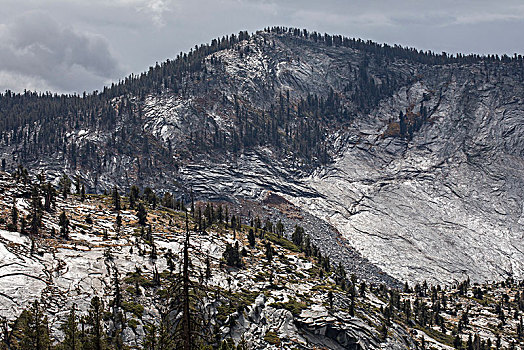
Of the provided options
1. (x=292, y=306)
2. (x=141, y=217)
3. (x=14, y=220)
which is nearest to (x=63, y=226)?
(x=14, y=220)

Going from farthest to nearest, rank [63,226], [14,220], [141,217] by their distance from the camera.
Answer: [141,217] < [63,226] < [14,220]

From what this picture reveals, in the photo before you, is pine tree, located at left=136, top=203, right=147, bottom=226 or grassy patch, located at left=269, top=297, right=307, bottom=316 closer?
grassy patch, located at left=269, top=297, right=307, bottom=316

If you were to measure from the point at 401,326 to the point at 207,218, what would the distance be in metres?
81.1

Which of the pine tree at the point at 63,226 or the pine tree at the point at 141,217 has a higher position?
the pine tree at the point at 63,226

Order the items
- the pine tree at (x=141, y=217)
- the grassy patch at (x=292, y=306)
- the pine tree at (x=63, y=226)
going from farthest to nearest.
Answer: the pine tree at (x=141, y=217), the pine tree at (x=63, y=226), the grassy patch at (x=292, y=306)

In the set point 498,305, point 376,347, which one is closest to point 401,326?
point 376,347

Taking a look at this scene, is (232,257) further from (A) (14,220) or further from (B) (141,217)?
(A) (14,220)

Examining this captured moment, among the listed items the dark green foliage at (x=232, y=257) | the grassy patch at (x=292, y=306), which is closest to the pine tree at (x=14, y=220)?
the dark green foliage at (x=232, y=257)

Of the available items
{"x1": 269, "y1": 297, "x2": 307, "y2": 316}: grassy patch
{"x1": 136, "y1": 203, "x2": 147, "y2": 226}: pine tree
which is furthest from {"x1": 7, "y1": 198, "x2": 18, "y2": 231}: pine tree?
{"x1": 269, "y1": 297, "x2": 307, "y2": 316}: grassy patch

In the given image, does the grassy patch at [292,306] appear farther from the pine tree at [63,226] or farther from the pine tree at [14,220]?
the pine tree at [14,220]

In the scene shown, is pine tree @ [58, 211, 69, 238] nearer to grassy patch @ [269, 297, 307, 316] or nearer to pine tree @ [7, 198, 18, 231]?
pine tree @ [7, 198, 18, 231]

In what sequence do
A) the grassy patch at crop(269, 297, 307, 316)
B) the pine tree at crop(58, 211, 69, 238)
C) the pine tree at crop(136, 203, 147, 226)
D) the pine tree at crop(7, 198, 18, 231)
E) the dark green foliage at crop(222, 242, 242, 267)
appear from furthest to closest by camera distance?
the pine tree at crop(136, 203, 147, 226) → the dark green foliage at crop(222, 242, 242, 267) → the pine tree at crop(58, 211, 69, 238) → the grassy patch at crop(269, 297, 307, 316) → the pine tree at crop(7, 198, 18, 231)

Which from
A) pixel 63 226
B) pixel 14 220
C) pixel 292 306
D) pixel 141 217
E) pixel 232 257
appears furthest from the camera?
pixel 141 217

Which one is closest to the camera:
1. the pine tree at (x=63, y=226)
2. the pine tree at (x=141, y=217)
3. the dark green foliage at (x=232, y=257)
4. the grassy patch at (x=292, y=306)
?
the grassy patch at (x=292, y=306)
